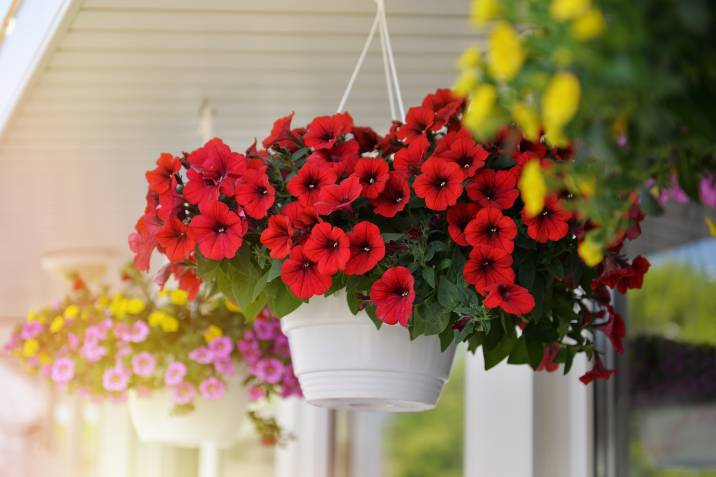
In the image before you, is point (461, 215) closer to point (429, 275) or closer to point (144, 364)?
point (429, 275)

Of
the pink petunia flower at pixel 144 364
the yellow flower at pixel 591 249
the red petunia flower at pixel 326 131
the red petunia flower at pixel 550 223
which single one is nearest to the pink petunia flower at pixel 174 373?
the pink petunia flower at pixel 144 364

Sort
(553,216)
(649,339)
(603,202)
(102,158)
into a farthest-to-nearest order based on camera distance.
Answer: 1. (102,158)
2. (649,339)
3. (553,216)
4. (603,202)

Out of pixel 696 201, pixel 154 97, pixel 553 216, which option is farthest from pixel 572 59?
pixel 154 97

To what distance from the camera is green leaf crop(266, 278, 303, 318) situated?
46.6 inches

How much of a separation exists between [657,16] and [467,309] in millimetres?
562

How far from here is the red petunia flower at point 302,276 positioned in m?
1.08

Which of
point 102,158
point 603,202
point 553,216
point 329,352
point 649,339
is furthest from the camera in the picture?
point 102,158

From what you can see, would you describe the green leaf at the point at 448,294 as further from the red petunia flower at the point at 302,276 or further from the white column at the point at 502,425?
the white column at the point at 502,425

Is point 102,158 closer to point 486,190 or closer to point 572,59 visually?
point 486,190

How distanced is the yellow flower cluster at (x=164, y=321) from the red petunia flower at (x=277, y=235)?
966mm

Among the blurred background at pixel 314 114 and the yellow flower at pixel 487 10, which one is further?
the blurred background at pixel 314 114

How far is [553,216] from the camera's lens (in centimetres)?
106

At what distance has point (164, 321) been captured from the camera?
6.61 ft

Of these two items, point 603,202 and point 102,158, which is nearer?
point 603,202
